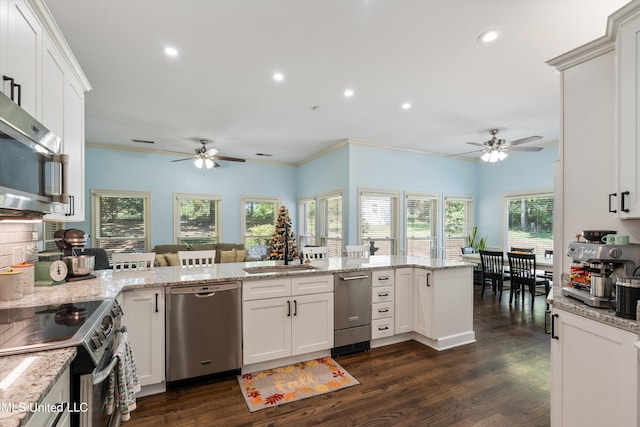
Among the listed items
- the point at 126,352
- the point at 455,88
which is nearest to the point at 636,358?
the point at 126,352

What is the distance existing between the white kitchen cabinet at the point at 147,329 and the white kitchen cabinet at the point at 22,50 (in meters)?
1.46

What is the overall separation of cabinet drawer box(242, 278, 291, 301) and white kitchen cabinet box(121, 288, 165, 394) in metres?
0.71

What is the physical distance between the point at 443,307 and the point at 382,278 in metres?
0.76

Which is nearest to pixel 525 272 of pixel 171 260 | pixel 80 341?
pixel 80 341

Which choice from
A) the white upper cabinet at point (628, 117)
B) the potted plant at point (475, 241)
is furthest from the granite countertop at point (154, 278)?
the potted plant at point (475, 241)

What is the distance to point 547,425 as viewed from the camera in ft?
6.81

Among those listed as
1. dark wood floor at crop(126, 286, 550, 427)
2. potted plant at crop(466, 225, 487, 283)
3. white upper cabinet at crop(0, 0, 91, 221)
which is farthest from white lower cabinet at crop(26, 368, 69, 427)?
potted plant at crop(466, 225, 487, 283)

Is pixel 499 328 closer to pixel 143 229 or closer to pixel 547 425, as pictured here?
pixel 547 425

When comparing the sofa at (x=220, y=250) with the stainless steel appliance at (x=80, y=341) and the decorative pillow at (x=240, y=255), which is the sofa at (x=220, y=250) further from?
the stainless steel appliance at (x=80, y=341)

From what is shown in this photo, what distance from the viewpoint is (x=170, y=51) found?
2686 mm

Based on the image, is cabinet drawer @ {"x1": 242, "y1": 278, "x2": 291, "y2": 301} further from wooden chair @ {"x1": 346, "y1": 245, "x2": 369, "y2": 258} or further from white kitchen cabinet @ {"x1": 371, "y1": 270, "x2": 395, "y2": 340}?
wooden chair @ {"x1": 346, "y1": 245, "x2": 369, "y2": 258}

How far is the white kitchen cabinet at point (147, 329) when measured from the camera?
2.36m

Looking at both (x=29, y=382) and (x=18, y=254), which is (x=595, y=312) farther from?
(x=18, y=254)

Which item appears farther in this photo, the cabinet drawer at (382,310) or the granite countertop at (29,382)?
the cabinet drawer at (382,310)
